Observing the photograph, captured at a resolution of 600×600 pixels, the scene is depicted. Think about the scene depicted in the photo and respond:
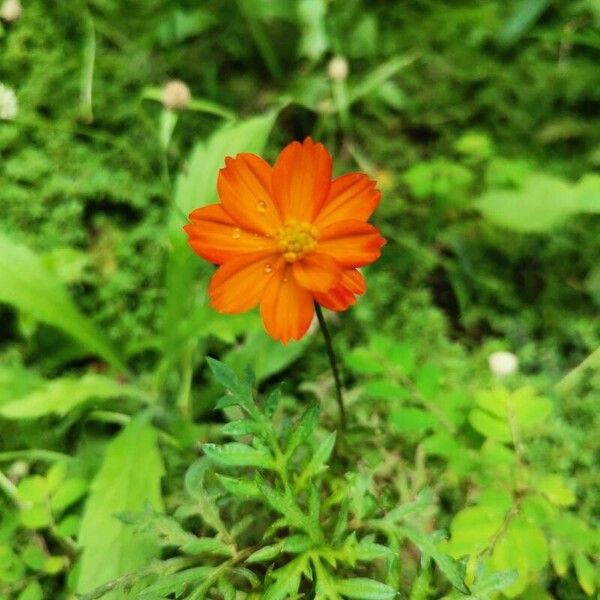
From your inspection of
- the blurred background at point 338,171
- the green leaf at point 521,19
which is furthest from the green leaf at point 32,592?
the green leaf at point 521,19

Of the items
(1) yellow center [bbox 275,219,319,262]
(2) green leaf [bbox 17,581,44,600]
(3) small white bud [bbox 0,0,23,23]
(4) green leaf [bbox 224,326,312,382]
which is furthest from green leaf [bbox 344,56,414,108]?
(2) green leaf [bbox 17,581,44,600]

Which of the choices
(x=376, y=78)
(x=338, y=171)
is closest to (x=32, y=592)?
(x=338, y=171)

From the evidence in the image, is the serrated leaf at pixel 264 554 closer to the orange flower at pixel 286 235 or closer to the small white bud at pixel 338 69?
the orange flower at pixel 286 235

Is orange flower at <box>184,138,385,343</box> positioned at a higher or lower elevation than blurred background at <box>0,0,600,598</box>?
higher

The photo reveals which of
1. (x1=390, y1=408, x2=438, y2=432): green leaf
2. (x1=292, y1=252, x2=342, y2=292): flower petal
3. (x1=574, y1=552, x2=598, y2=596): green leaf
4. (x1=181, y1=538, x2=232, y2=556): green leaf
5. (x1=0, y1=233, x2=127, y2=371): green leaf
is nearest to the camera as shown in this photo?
(x1=292, y1=252, x2=342, y2=292): flower petal

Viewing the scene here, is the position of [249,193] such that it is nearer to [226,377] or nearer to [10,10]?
[226,377]

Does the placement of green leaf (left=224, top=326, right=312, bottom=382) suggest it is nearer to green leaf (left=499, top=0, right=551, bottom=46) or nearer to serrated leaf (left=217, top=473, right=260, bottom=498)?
serrated leaf (left=217, top=473, right=260, bottom=498)

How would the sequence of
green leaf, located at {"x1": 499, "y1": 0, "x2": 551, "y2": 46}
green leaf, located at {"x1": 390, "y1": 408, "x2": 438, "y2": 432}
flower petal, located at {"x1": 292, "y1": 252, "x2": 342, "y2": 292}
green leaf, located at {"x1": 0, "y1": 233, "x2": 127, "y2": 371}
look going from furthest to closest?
green leaf, located at {"x1": 499, "y1": 0, "x2": 551, "y2": 46} → green leaf, located at {"x1": 0, "y1": 233, "x2": 127, "y2": 371} → green leaf, located at {"x1": 390, "y1": 408, "x2": 438, "y2": 432} → flower petal, located at {"x1": 292, "y1": 252, "x2": 342, "y2": 292}

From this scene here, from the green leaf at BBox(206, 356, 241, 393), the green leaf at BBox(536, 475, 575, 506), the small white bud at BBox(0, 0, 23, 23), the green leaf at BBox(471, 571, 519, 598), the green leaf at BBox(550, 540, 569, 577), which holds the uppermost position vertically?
the small white bud at BBox(0, 0, 23, 23)
